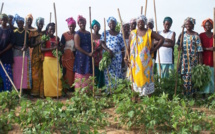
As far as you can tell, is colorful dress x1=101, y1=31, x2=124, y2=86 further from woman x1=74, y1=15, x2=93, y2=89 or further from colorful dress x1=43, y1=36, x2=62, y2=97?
colorful dress x1=43, y1=36, x2=62, y2=97

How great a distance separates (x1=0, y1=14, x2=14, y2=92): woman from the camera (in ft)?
22.2

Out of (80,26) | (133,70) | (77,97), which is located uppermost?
(80,26)

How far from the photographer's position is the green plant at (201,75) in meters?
6.16

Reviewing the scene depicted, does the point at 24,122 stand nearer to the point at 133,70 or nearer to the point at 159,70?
Result: the point at 133,70

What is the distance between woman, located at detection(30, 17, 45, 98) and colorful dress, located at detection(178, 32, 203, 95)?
3.41m

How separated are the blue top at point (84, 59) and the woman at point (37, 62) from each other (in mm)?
933

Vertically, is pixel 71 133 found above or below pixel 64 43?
below

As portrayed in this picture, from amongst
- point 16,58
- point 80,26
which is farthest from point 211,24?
point 16,58

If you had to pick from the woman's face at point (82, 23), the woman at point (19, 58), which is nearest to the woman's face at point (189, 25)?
the woman's face at point (82, 23)

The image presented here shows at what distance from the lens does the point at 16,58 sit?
23.0ft

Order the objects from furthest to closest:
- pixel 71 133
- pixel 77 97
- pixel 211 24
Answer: pixel 211 24 < pixel 77 97 < pixel 71 133

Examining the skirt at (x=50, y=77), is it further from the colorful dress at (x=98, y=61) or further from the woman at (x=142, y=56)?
the woman at (x=142, y=56)

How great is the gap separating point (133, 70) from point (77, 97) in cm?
137

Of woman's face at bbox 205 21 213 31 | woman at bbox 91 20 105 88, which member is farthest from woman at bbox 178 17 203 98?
woman at bbox 91 20 105 88
